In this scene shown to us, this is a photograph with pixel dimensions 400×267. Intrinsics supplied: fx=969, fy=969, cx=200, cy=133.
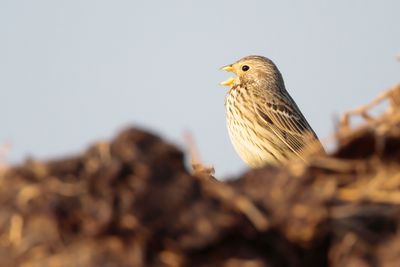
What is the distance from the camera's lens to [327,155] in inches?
171

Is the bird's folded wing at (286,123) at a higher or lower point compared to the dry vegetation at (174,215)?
lower

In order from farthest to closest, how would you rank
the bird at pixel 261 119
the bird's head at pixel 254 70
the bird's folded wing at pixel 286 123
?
the bird's head at pixel 254 70
the bird's folded wing at pixel 286 123
the bird at pixel 261 119

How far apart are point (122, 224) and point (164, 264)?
0.23m

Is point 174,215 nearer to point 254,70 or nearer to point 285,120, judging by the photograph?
point 285,120

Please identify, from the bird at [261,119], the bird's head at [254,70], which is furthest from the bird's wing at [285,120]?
the bird's head at [254,70]

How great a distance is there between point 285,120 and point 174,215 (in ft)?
28.2

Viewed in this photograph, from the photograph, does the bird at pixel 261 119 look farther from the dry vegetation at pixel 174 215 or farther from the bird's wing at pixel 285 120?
the dry vegetation at pixel 174 215

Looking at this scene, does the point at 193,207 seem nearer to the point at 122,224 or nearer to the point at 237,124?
the point at 122,224

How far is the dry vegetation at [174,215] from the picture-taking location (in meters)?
3.73

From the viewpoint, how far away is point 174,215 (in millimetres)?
3748

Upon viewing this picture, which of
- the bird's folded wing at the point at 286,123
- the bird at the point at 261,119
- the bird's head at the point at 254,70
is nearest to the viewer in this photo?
the bird at the point at 261,119

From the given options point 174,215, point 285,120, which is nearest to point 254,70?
point 285,120

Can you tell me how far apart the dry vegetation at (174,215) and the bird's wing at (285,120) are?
7510 millimetres

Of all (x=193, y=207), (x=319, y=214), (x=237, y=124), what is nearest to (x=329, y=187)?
(x=319, y=214)
